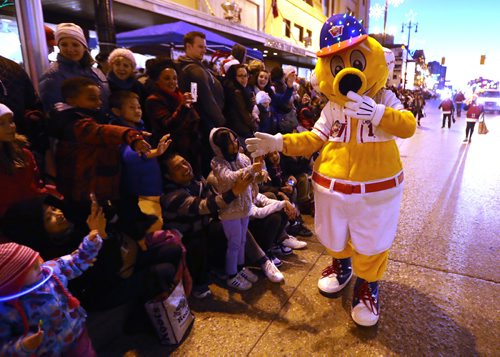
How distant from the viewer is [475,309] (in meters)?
2.52

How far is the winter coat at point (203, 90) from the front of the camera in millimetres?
3314

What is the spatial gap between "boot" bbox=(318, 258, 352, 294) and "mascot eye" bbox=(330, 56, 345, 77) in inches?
59.9

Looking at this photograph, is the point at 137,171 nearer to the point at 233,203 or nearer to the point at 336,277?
the point at 233,203

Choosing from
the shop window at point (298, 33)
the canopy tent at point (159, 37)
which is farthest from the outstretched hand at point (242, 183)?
the shop window at point (298, 33)

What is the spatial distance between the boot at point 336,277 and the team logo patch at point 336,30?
1746mm

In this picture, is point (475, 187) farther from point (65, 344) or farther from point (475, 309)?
point (65, 344)

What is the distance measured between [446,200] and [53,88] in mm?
5204

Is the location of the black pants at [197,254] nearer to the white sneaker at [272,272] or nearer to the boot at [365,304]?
the white sneaker at [272,272]

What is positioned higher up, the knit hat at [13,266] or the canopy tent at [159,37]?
the canopy tent at [159,37]

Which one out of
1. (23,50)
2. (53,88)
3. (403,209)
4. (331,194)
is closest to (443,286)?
(331,194)

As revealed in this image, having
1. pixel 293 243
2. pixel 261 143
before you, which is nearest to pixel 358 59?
pixel 261 143

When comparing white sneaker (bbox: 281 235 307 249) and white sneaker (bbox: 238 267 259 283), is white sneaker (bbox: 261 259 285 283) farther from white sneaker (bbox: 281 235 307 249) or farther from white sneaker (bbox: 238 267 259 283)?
white sneaker (bbox: 281 235 307 249)

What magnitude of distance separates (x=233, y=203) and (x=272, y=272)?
733 millimetres

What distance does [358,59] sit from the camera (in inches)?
85.5
